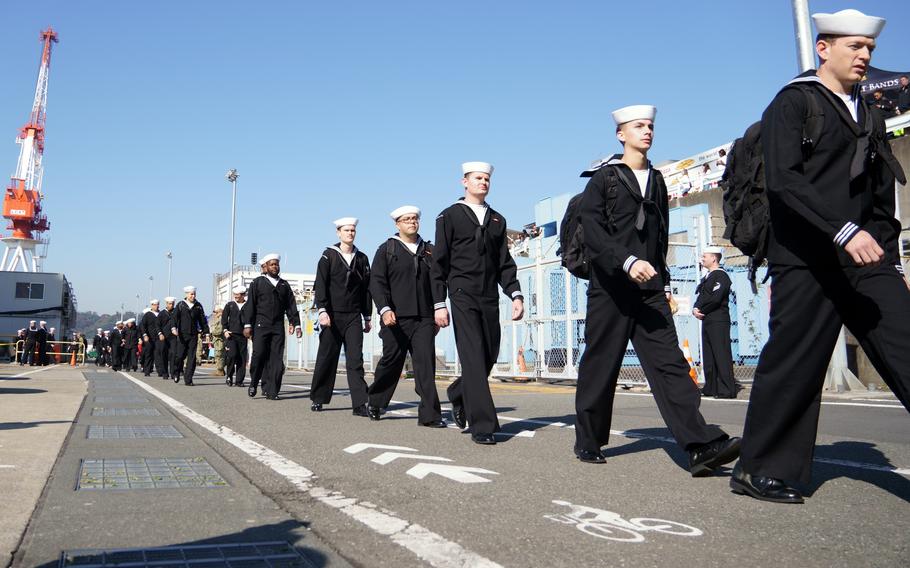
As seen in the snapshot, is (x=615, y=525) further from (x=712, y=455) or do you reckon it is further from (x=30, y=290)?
(x=30, y=290)

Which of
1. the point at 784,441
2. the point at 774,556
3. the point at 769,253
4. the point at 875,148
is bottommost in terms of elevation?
the point at 774,556

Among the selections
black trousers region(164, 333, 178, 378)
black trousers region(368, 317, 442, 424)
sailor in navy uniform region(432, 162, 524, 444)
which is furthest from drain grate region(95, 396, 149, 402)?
black trousers region(164, 333, 178, 378)

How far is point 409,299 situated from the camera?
762cm

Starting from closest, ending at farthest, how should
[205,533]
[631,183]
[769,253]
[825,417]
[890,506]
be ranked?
1. [205,533]
2. [890,506]
3. [769,253]
4. [631,183]
5. [825,417]

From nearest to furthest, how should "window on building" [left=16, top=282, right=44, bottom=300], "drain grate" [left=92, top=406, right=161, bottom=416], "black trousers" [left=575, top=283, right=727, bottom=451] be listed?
1. "black trousers" [left=575, top=283, right=727, bottom=451]
2. "drain grate" [left=92, top=406, right=161, bottom=416]
3. "window on building" [left=16, top=282, right=44, bottom=300]

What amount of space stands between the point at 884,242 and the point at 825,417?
4.63 m

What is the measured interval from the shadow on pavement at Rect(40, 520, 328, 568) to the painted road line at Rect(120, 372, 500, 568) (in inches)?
12.4

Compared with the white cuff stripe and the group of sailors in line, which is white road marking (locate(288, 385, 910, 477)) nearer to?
the group of sailors in line

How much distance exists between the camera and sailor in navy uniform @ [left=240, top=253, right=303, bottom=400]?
37.4 feet

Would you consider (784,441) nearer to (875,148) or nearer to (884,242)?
(884,242)

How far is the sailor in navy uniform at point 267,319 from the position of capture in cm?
1141

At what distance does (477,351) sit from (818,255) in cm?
302

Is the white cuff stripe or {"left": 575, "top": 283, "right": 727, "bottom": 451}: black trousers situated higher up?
the white cuff stripe

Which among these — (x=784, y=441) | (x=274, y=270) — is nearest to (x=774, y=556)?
(x=784, y=441)
